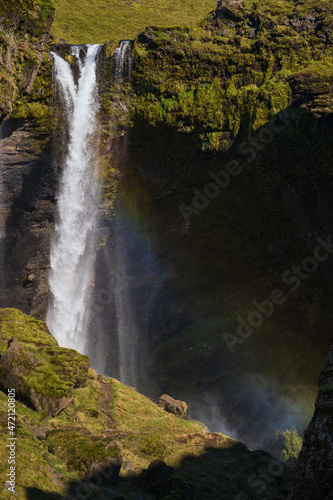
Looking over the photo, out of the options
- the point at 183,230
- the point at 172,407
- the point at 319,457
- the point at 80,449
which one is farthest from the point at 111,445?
the point at 183,230

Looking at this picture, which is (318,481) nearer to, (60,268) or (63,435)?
(63,435)

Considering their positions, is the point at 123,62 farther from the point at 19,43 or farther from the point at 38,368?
the point at 38,368

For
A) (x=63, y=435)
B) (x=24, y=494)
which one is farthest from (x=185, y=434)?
(x=24, y=494)

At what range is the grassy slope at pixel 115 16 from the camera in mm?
42356

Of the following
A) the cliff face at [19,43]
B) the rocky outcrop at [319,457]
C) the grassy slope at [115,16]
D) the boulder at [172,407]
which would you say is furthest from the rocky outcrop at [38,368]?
the grassy slope at [115,16]

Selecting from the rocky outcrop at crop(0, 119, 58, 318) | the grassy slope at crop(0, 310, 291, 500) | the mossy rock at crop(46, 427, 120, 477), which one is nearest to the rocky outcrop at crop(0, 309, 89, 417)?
the grassy slope at crop(0, 310, 291, 500)

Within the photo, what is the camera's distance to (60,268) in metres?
31.9

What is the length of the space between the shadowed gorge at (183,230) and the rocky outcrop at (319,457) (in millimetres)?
10679

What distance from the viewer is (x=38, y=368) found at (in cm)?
1692

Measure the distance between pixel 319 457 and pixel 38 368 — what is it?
1262 centimetres

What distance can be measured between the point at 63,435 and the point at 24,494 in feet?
15.4

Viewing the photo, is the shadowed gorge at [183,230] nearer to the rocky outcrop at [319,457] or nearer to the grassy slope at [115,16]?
the rocky outcrop at [319,457]

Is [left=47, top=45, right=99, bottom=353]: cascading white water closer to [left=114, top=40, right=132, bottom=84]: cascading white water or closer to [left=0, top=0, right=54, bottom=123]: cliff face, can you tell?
[left=114, top=40, right=132, bottom=84]: cascading white water

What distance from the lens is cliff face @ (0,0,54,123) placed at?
13302 millimetres
